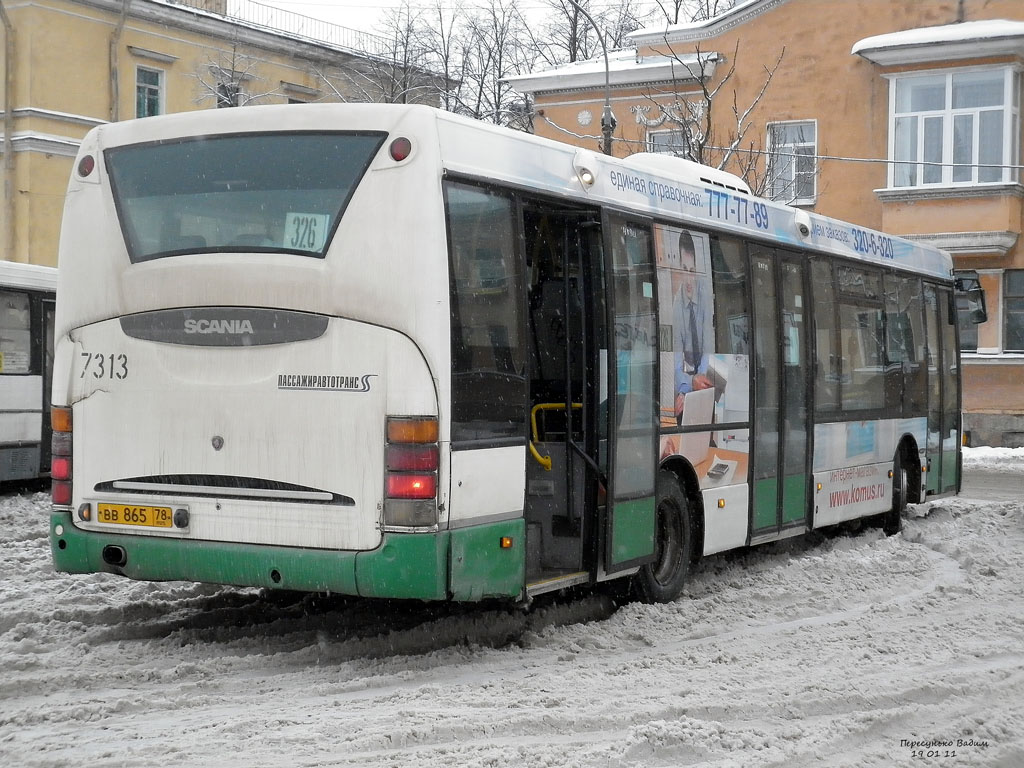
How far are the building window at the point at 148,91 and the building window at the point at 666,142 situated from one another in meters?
13.3

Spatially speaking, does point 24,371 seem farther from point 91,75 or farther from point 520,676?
point 91,75

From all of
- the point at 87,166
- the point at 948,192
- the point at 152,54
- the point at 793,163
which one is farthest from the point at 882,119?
the point at 87,166

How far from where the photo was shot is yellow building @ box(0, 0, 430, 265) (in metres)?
34.3

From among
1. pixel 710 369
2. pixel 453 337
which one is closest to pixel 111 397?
pixel 453 337

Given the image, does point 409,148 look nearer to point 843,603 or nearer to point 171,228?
point 171,228

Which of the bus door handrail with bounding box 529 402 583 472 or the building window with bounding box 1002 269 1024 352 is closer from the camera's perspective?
the bus door handrail with bounding box 529 402 583 472

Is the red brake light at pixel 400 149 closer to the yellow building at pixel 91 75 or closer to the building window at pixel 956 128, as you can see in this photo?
the building window at pixel 956 128

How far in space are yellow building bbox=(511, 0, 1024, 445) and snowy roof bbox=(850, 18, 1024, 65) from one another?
0.04m

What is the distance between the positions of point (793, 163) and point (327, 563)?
26.2 meters

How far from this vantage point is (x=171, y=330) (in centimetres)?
762

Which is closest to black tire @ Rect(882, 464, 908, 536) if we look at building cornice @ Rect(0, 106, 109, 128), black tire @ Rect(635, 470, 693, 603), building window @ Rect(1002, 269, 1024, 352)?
black tire @ Rect(635, 470, 693, 603)

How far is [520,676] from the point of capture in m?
7.21

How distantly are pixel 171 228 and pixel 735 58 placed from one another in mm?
26073

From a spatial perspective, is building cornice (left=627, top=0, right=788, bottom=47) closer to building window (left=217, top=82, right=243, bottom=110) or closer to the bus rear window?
building window (left=217, top=82, right=243, bottom=110)
